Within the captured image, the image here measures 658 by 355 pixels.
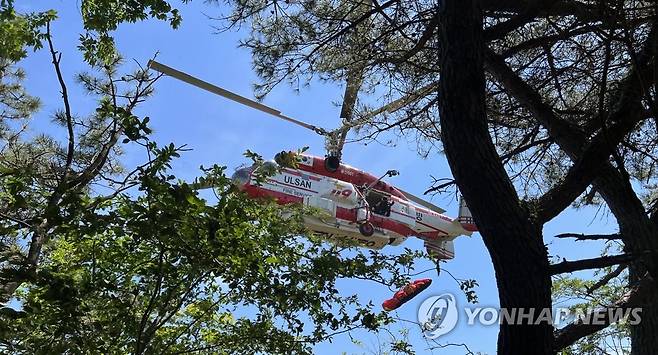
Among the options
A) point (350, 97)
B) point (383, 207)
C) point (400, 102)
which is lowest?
point (400, 102)

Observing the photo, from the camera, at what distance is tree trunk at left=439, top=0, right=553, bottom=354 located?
239 cm

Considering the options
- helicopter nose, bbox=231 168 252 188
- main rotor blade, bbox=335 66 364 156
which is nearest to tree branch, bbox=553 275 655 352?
helicopter nose, bbox=231 168 252 188

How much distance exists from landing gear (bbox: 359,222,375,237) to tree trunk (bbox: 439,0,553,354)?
9.76m

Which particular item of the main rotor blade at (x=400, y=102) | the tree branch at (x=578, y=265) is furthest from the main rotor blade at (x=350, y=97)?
the tree branch at (x=578, y=265)

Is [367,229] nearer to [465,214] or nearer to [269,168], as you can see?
[465,214]

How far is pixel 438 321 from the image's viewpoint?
163 inches

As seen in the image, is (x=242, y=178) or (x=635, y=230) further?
(x=242, y=178)

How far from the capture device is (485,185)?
245 cm

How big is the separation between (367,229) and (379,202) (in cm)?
64

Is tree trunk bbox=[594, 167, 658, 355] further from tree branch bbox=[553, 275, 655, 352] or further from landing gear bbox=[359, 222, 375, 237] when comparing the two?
landing gear bbox=[359, 222, 375, 237]

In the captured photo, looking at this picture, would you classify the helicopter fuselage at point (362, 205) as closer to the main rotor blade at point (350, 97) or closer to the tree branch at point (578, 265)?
the main rotor blade at point (350, 97)

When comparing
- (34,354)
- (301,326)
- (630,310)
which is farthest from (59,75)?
(630,310)

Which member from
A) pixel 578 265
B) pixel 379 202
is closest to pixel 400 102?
pixel 578 265

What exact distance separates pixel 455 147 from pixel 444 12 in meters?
0.47
